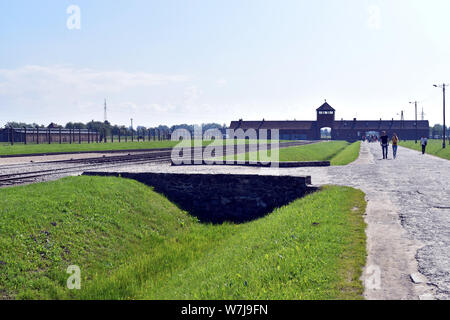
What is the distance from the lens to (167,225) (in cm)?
1312

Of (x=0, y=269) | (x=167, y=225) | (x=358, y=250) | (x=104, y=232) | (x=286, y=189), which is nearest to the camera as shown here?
(x=358, y=250)

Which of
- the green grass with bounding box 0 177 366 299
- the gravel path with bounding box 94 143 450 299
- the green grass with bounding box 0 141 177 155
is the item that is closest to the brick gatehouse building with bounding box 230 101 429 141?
the green grass with bounding box 0 141 177 155

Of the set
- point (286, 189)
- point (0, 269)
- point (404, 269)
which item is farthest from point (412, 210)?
point (0, 269)

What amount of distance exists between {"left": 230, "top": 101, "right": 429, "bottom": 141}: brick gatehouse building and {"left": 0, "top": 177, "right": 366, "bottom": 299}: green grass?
8375cm

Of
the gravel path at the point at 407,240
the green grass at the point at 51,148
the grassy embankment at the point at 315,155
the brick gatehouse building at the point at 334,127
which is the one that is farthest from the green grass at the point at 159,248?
the brick gatehouse building at the point at 334,127

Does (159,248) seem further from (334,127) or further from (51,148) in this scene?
(334,127)

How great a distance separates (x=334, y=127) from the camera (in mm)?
97062

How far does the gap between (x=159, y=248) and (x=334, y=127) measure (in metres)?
91.2

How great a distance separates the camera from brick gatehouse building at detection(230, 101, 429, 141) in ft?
307

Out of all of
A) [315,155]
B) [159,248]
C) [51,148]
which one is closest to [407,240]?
[159,248]

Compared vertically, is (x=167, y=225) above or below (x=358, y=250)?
below

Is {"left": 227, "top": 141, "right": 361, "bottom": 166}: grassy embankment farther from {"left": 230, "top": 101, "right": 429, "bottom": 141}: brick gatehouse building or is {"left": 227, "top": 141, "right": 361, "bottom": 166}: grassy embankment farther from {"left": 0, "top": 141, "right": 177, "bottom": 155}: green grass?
{"left": 230, "top": 101, "right": 429, "bottom": 141}: brick gatehouse building
